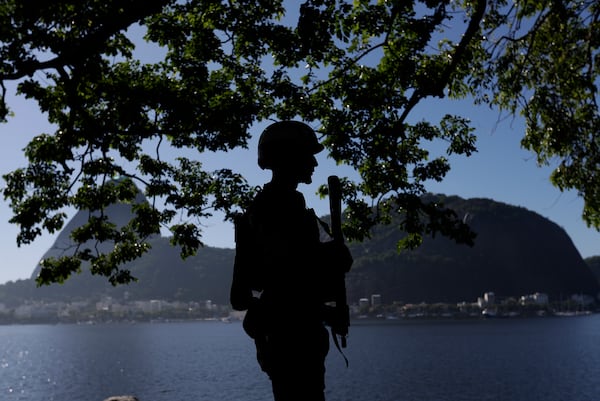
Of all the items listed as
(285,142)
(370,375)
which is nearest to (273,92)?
(285,142)

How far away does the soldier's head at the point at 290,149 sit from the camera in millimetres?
5191

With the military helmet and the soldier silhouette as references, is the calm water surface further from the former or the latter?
the military helmet

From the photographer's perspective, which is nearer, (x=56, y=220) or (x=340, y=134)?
(x=340, y=134)

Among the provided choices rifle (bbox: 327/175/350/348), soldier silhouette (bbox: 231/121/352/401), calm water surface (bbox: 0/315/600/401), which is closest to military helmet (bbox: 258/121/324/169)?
soldier silhouette (bbox: 231/121/352/401)

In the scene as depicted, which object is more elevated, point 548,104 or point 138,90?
point 138,90

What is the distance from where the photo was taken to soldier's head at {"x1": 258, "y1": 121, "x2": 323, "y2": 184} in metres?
5.19

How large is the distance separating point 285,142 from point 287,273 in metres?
1.22

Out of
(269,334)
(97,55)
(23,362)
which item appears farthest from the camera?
(23,362)

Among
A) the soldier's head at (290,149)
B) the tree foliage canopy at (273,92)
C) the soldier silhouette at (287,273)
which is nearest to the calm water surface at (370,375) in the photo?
the tree foliage canopy at (273,92)

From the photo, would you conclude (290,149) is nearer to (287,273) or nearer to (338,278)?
(287,273)

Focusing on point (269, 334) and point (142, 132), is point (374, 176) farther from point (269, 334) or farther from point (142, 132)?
point (269, 334)

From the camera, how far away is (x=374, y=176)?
15.3 metres

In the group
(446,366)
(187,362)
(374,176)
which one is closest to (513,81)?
(374,176)

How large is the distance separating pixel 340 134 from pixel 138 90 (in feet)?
17.6
